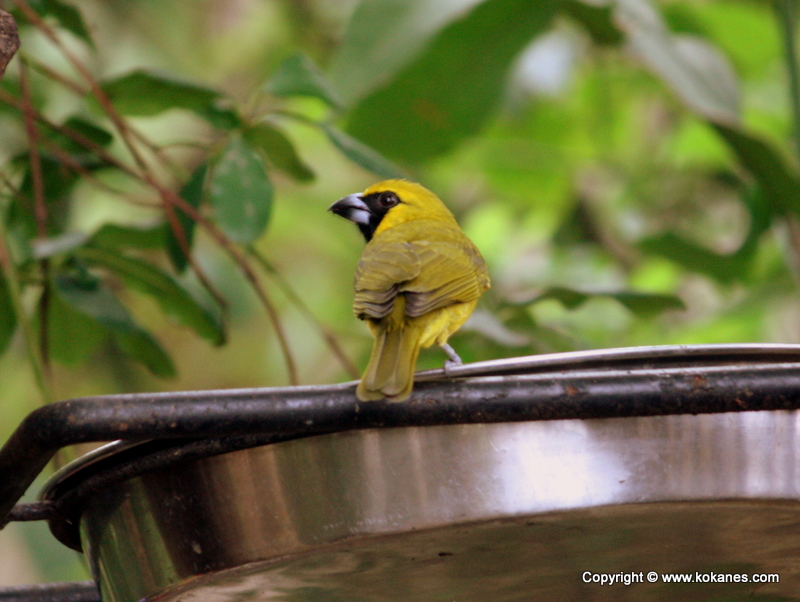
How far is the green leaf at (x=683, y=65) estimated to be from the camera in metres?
2.53

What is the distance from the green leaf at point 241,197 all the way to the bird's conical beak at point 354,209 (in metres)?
0.62

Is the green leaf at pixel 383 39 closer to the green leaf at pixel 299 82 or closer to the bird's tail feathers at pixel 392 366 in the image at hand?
the green leaf at pixel 299 82

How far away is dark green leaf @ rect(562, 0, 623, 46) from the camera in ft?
8.71

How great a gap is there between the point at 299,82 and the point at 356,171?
131 inches

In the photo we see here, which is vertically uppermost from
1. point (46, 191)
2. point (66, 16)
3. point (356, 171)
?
point (66, 16)

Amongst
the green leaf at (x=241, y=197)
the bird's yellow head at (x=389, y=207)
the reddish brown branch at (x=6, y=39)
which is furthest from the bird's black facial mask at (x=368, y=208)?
the reddish brown branch at (x=6, y=39)

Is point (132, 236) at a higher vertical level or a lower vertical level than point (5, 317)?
higher

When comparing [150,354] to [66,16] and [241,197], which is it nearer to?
[241,197]

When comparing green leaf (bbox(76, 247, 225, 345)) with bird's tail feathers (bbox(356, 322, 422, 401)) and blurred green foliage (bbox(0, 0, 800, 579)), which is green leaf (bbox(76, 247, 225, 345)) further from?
bird's tail feathers (bbox(356, 322, 422, 401))

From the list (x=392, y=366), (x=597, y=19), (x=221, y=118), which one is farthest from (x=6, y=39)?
(x=597, y=19)

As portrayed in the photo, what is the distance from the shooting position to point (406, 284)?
1.75 metres

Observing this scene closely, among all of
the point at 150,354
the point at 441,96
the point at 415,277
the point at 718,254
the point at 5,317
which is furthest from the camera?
the point at 718,254

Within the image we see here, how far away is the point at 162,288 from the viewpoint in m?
2.18

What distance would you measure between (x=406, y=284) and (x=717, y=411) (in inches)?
37.1
